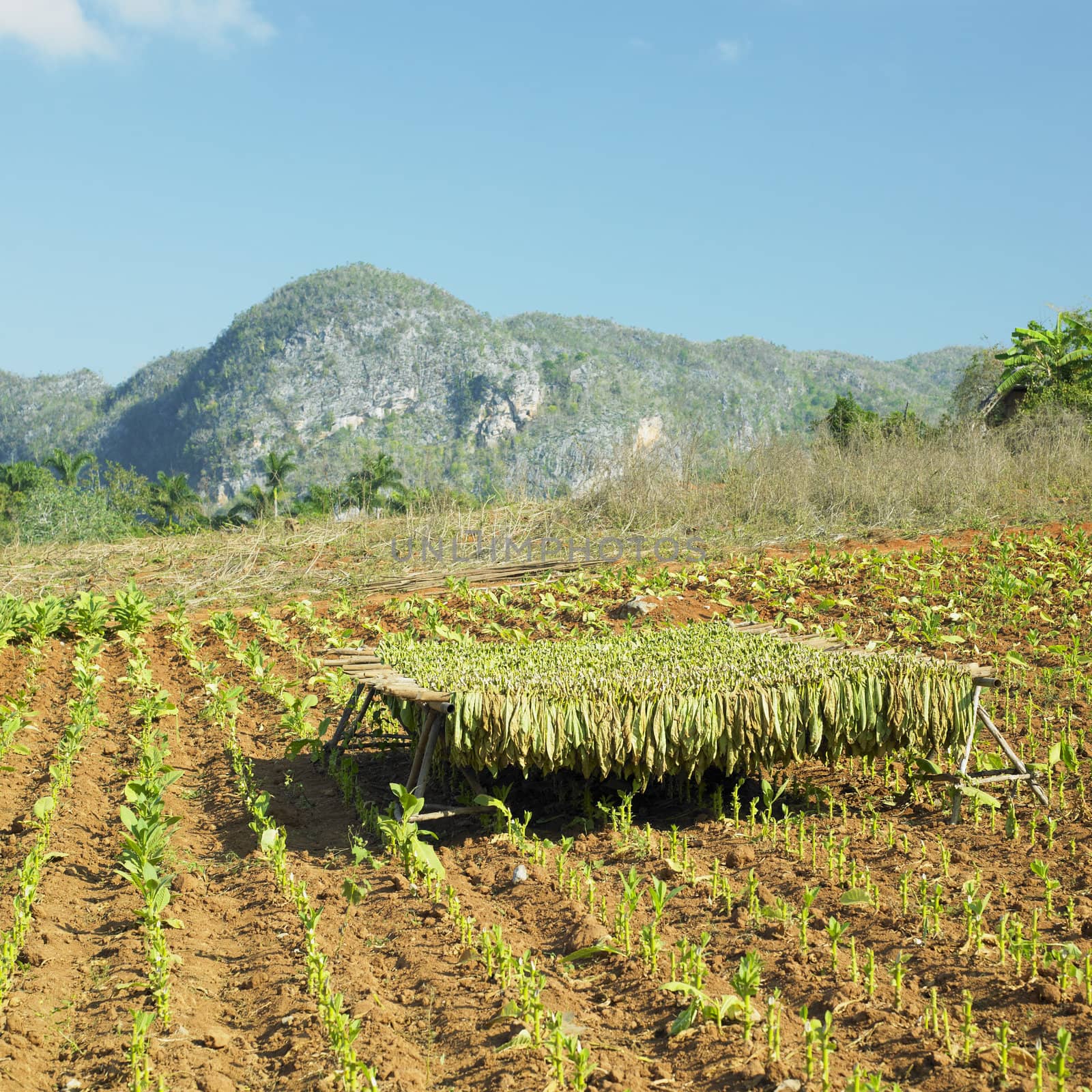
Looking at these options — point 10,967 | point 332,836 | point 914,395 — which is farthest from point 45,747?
point 914,395

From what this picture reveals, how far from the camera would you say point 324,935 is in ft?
11.8

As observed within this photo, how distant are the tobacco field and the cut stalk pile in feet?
0.12

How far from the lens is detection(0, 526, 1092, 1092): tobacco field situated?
2.78 meters

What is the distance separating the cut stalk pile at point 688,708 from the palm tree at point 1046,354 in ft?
64.4

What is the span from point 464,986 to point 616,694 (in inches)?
61.4

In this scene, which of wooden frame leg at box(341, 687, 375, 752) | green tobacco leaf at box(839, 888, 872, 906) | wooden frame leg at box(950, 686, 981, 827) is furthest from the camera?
wooden frame leg at box(341, 687, 375, 752)

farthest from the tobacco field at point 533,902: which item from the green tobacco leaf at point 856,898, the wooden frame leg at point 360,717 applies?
the wooden frame leg at point 360,717

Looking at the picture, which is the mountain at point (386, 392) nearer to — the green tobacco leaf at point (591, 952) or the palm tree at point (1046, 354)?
the palm tree at point (1046, 354)

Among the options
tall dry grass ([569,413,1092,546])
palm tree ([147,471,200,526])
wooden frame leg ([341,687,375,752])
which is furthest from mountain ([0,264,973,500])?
wooden frame leg ([341,687,375,752])

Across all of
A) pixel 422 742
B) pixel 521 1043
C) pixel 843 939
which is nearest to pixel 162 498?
pixel 422 742

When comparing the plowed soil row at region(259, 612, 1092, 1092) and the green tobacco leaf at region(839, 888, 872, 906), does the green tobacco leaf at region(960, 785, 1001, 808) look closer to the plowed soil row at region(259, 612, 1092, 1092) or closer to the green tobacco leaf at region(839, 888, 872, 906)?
the plowed soil row at region(259, 612, 1092, 1092)

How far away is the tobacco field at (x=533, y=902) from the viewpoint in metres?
2.78

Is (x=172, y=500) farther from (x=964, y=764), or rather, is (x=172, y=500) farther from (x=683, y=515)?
(x=964, y=764)

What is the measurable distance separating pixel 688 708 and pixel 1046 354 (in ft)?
72.4
